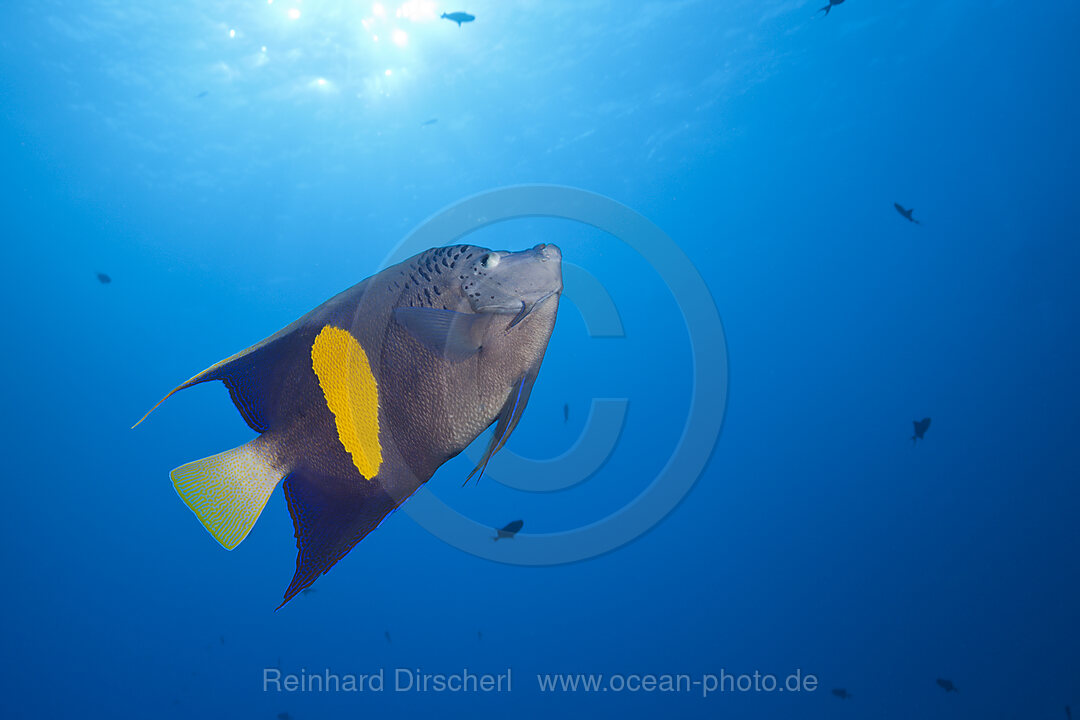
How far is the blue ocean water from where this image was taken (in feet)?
45.4

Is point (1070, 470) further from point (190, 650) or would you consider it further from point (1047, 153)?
point (190, 650)

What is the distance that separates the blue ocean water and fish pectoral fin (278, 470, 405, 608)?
10075 millimetres

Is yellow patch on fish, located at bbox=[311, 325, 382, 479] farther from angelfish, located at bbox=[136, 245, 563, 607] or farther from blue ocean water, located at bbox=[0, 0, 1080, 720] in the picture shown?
blue ocean water, located at bbox=[0, 0, 1080, 720]

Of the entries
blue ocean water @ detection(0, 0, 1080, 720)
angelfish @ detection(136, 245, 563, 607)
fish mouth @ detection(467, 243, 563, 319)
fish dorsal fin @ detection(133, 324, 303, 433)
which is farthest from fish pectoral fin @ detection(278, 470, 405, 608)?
blue ocean water @ detection(0, 0, 1080, 720)

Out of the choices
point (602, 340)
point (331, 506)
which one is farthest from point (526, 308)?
point (602, 340)

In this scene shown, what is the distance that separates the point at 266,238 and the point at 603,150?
1279 cm

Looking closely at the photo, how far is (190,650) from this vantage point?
22438 mm

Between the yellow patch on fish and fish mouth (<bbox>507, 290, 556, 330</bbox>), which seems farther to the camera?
the yellow patch on fish

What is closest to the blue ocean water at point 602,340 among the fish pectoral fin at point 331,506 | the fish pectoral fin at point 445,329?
the fish pectoral fin at point 331,506

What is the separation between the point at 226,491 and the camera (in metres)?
0.82

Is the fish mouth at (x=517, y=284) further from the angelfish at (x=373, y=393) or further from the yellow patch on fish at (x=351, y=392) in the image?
the yellow patch on fish at (x=351, y=392)

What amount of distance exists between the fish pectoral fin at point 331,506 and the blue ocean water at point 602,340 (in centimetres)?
1007

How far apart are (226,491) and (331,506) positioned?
0.17 metres

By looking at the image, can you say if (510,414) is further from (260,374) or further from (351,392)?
(260,374)
